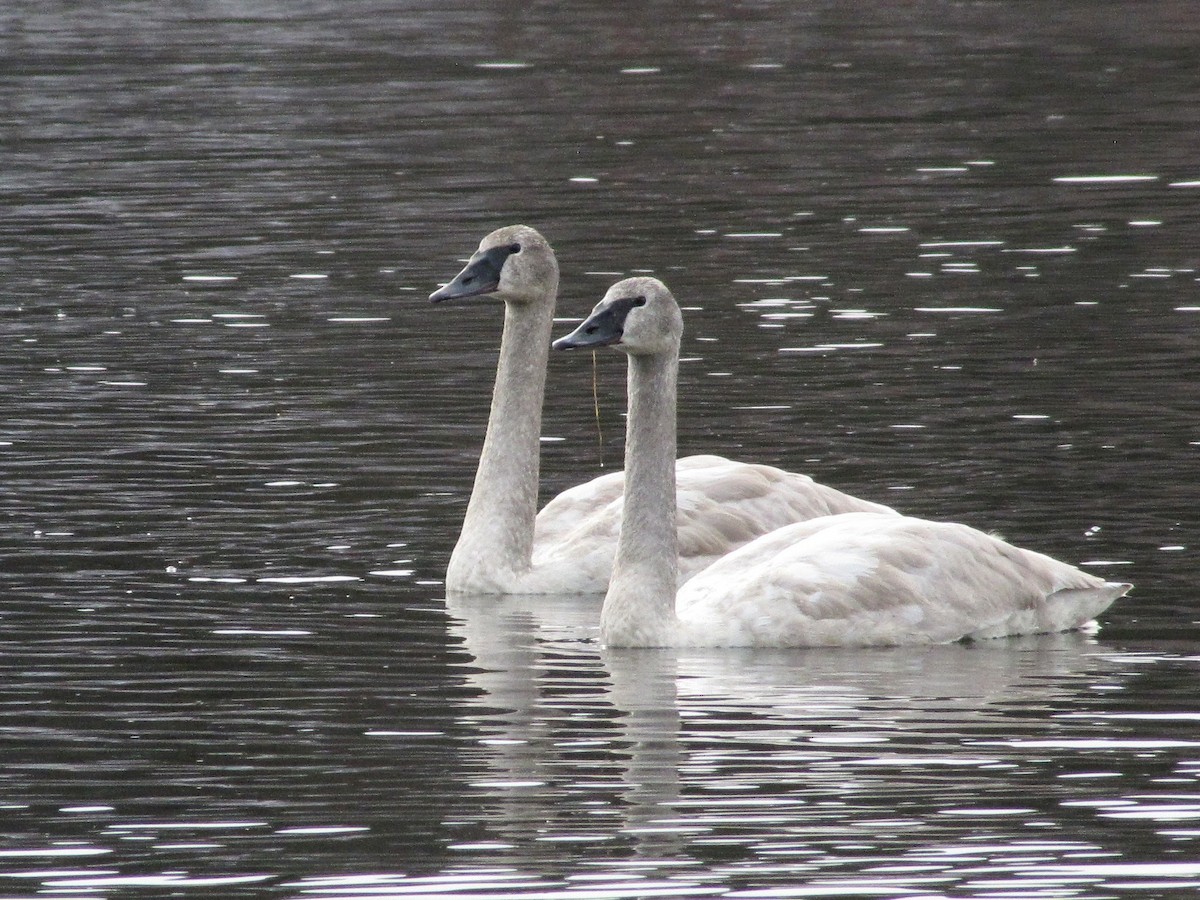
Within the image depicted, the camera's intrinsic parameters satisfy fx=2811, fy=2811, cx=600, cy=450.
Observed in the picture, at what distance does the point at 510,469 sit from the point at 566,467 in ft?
7.31

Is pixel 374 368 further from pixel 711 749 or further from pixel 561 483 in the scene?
pixel 711 749

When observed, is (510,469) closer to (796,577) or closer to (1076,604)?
(796,577)

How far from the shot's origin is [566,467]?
55.4 feet

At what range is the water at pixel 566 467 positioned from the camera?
9453mm

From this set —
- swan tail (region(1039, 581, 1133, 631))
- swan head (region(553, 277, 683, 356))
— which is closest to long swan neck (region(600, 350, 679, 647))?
swan head (region(553, 277, 683, 356))

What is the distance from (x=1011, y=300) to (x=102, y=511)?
27.0 feet

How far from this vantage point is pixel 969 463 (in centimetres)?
1570

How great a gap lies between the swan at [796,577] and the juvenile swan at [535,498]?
4.41 feet

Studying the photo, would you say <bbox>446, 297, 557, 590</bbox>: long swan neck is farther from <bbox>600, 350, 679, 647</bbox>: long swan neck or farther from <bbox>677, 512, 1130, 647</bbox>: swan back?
<bbox>677, 512, 1130, 647</bbox>: swan back

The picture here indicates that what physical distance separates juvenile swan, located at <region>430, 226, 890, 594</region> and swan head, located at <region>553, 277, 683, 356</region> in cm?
170

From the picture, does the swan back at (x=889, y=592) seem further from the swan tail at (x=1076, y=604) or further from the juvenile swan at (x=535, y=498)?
the juvenile swan at (x=535, y=498)

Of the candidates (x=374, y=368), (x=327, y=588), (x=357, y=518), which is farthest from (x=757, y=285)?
(x=327, y=588)

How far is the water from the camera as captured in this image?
945 centimetres

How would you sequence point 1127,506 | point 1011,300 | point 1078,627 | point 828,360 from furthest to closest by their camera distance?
point 1011,300 < point 828,360 < point 1127,506 < point 1078,627
